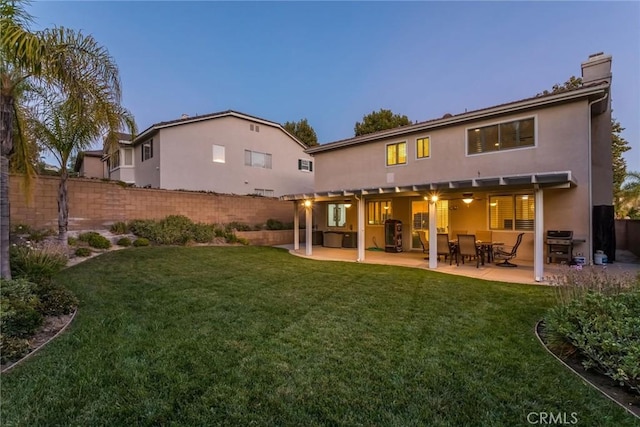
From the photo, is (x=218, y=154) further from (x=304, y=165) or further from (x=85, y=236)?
(x=85, y=236)

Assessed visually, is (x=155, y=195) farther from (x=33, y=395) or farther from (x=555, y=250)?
(x=555, y=250)

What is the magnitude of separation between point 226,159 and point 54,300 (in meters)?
15.9

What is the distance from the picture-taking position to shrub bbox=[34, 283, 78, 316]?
4.65m

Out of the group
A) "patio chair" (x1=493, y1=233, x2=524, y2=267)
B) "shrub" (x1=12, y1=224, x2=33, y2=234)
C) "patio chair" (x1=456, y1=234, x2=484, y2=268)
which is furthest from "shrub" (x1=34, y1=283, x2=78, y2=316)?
"patio chair" (x1=493, y1=233, x2=524, y2=267)

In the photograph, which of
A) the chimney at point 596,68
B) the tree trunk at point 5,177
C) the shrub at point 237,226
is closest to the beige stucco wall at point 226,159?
the shrub at point 237,226

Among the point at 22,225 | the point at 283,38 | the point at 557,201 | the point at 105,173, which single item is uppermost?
the point at 283,38

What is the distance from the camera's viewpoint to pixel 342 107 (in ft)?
149

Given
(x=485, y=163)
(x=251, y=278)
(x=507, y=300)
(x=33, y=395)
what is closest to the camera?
(x=33, y=395)

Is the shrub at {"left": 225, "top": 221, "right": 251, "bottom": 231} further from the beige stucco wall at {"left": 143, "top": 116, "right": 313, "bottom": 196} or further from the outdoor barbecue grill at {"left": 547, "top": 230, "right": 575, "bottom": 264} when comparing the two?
the outdoor barbecue grill at {"left": 547, "top": 230, "right": 575, "bottom": 264}

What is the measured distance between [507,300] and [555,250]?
5349mm

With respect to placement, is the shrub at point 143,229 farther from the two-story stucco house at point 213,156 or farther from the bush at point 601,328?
the bush at point 601,328

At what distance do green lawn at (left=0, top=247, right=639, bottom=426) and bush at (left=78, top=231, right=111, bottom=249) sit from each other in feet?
17.0

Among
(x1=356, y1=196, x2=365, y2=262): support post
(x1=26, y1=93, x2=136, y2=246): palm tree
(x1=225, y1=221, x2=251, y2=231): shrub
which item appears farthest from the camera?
(x1=225, y1=221, x2=251, y2=231): shrub

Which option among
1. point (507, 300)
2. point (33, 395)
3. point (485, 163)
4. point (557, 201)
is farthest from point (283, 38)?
point (33, 395)
